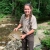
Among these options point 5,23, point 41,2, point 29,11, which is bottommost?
point 5,23

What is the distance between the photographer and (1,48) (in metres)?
7.80

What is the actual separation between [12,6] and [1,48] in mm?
6207

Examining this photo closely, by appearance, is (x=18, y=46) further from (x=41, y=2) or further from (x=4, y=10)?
(x=4, y=10)

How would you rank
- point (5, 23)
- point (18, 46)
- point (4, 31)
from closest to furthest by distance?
point (18, 46)
point (4, 31)
point (5, 23)

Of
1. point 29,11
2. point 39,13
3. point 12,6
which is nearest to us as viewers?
point 29,11

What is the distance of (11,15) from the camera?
13805 millimetres

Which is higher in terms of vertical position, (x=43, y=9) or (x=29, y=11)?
(x=29, y=11)

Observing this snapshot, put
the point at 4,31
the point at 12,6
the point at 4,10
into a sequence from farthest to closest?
1. the point at 4,10
2. the point at 12,6
3. the point at 4,31

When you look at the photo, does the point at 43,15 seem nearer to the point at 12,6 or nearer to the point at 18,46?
the point at 12,6

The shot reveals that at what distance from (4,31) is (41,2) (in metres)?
3.55

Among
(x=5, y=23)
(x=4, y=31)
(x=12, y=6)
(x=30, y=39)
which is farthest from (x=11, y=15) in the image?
(x=30, y=39)

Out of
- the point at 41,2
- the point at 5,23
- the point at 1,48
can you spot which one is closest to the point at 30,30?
the point at 1,48

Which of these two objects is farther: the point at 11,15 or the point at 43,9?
the point at 11,15

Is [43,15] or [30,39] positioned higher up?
[30,39]
